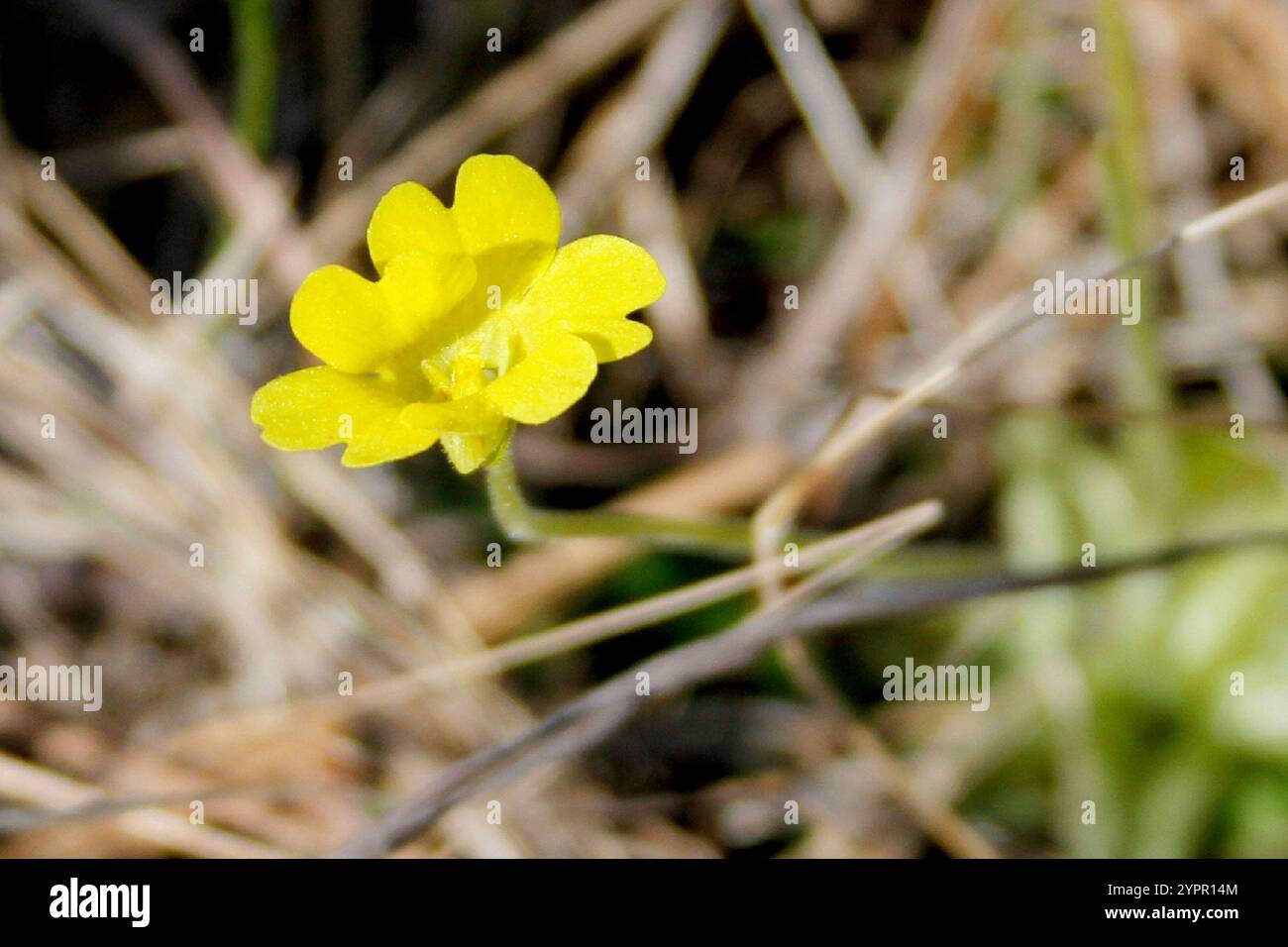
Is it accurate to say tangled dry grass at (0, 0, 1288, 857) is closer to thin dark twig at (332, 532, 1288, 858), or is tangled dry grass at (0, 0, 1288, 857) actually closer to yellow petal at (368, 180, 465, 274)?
thin dark twig at (332, 532, 1288, 858)

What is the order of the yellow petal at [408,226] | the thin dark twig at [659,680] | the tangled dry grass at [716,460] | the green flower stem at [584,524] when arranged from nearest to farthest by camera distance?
the yellow petal at [408,226] → the green flower stem at [584,524] → the thin dark twig at [659,680] → the tangled dry grass at [716,460]

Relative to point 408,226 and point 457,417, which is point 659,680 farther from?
point 408,226

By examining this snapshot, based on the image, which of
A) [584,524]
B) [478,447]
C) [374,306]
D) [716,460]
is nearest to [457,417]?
[478,447]

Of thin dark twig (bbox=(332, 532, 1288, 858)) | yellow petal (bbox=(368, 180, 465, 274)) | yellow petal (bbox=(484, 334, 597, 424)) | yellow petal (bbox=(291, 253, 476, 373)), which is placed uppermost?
yellow petal (bbox=(368, 180, 465, 274))

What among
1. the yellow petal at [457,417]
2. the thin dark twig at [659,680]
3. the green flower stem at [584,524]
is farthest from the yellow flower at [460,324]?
the thin dark twig at [659,680]

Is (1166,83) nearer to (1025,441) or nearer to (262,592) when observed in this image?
(1025,441)

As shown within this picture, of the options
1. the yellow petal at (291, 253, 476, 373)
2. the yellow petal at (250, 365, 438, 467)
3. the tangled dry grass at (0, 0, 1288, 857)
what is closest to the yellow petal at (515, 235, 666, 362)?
the yellow petal at (291, 253, 476, 373)

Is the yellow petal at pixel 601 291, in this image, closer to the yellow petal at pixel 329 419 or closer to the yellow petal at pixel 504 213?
the yellow petal at pixel 504 213
